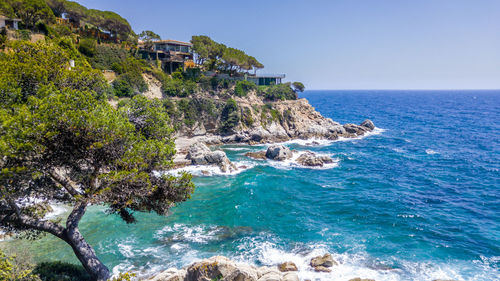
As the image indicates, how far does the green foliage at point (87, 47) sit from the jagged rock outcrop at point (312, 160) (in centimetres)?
5266

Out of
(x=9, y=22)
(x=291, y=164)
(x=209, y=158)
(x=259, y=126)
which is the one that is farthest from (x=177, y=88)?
(x=291, y=164)

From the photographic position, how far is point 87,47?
207 ft

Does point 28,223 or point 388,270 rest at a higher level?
point 28,223

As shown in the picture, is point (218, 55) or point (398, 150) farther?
point (218, 55)

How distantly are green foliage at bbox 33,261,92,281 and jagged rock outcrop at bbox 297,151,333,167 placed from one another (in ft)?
128

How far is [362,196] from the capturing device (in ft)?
120

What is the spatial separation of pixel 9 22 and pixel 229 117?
4742cm

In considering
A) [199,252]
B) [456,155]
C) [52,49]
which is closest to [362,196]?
[199,252]

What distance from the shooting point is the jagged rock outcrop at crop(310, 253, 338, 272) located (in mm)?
21427

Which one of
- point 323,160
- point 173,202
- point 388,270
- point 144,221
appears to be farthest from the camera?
point 323,160

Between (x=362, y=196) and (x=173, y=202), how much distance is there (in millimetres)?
27739

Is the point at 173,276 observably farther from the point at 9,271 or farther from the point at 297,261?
the point at 297,261

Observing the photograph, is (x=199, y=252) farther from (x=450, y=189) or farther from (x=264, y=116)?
(x=264, y=116)

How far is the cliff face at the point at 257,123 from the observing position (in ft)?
220
